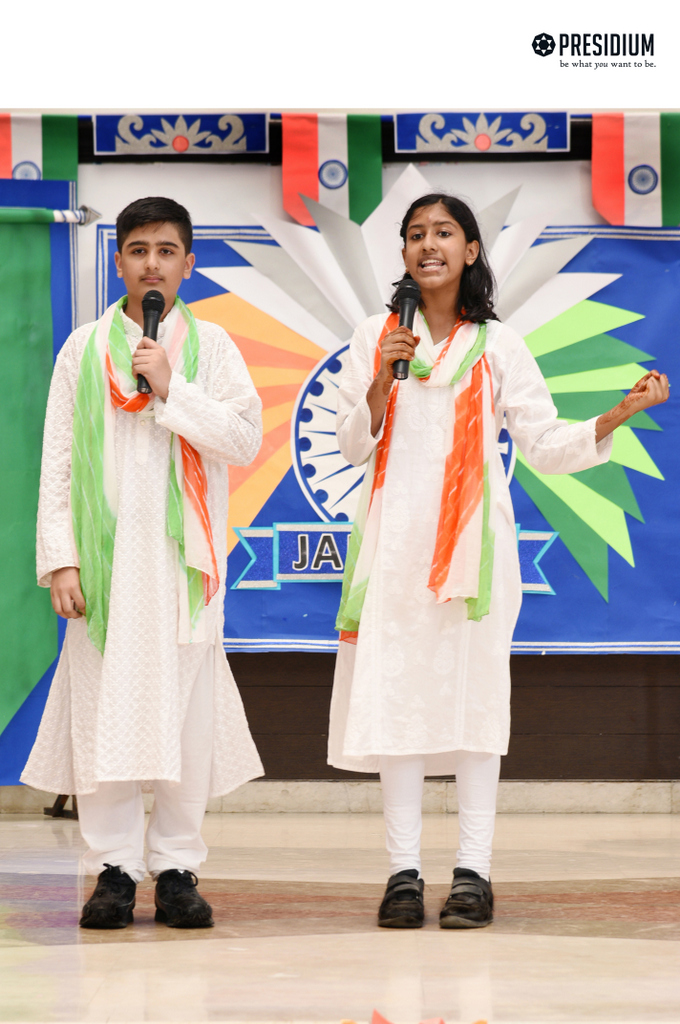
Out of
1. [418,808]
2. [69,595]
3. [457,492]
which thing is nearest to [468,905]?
[418,808]

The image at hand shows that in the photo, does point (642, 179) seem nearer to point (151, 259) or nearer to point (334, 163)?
point (334, 163)

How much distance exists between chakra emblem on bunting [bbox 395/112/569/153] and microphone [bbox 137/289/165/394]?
76.0 inches

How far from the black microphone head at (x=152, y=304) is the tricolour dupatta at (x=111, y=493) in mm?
139

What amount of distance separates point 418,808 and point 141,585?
77 cm

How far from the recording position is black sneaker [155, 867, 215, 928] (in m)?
2.27

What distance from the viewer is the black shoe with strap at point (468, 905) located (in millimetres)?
2287

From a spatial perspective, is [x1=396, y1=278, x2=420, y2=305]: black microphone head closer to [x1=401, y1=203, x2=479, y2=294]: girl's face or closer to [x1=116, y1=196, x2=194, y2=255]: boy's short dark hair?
[x1=401, y1=203, x2=479, y2=294]: girl's face

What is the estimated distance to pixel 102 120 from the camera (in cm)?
398

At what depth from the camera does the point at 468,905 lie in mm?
2305

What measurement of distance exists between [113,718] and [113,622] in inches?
7.6

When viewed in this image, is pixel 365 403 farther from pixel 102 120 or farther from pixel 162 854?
pixel 102 120
